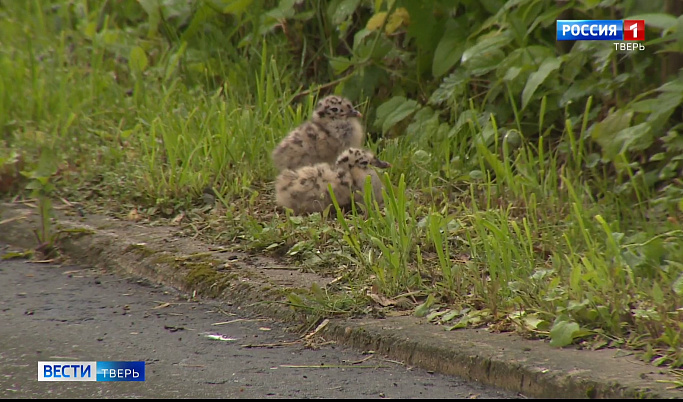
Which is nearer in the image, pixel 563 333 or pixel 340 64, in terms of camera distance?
pixel 563 333

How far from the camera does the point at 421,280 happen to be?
4.82m

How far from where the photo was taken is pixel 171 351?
4320 millimetres

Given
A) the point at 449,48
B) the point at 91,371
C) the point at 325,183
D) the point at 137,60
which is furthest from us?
the point at 137,60

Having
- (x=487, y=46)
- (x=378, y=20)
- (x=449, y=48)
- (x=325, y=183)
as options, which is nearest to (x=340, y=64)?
(x=378, y=20)

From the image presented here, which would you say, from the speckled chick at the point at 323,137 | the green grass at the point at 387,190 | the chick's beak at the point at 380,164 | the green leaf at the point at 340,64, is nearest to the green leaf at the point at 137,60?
the green grass at the point at 387,190

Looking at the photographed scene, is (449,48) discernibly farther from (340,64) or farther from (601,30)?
(601,30)

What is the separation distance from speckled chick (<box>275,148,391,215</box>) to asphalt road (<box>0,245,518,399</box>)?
42.8 inches

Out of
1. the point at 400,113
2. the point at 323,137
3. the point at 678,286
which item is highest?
the point at 400,113

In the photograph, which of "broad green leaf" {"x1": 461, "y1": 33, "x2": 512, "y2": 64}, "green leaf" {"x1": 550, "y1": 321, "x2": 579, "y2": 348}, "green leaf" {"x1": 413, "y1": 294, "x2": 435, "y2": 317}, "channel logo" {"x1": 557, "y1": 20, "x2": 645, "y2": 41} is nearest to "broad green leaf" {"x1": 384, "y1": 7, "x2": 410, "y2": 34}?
"broad green leaf" {"x1": 461, "y1": 33, "x2": 512, "y2": 64}

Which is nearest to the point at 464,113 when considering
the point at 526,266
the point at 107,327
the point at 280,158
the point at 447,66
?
the point at 447,66

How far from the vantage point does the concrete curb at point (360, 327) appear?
11.9 feet

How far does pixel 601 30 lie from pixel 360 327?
291 centimetres

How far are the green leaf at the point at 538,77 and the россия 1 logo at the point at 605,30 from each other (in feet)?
1.12

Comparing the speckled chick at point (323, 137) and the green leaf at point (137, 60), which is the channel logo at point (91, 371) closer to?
the speckled chick at point (323, 137)
